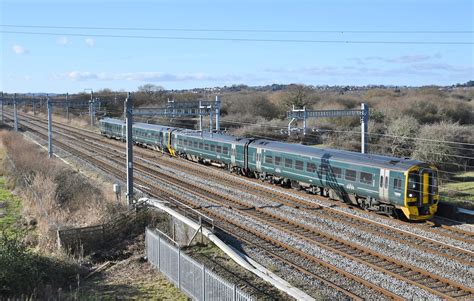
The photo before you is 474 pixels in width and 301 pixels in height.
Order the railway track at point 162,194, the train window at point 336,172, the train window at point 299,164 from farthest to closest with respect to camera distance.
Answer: the train window at point 299,164
the train window at point 336,172
the railway track at point 162,194

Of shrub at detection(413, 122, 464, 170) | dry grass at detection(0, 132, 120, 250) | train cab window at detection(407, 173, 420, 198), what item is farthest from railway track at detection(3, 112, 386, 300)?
shrub at detection(413, 122, 464, 170)

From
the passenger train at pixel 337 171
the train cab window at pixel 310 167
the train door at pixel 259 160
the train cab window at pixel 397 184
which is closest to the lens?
the train cab window at pixel 397 184

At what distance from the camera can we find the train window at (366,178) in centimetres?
2311

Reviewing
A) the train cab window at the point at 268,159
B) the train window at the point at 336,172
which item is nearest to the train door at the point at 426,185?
the train window at the point at 336,172

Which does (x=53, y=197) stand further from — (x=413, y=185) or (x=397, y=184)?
(x=413, y=185)

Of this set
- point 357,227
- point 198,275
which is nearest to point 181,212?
point 357,227

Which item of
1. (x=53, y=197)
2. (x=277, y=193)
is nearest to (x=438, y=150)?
(x=277, y=193)

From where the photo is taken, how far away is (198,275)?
13.8 m

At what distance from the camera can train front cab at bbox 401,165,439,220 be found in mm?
21359

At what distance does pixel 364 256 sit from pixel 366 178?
6574 mm

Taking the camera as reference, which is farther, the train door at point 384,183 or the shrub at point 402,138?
the shrub at point 402,138

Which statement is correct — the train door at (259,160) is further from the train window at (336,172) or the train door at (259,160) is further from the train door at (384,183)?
the train door at (384,183)

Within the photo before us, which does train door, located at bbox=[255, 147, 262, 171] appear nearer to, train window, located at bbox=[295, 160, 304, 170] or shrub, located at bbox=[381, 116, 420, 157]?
train window, located at bbox=[295, 160, 304, 170]

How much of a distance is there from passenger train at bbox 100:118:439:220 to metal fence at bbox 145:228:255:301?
1014 centimetres
